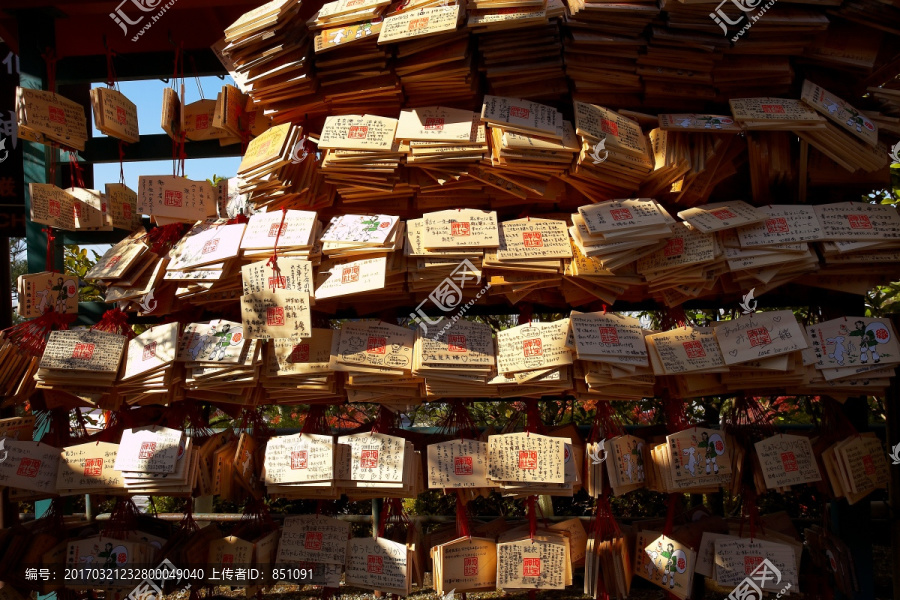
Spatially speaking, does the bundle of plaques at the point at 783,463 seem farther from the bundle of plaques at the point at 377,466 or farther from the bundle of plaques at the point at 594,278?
the bundle of plaques at the point at 377,466

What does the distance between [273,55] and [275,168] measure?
17.0 inches

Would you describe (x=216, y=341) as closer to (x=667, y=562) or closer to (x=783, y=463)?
(x=667, y=562)

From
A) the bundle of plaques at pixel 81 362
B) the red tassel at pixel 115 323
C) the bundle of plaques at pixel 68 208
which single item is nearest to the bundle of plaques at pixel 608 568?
the bundle of plaques at pixel 81 362

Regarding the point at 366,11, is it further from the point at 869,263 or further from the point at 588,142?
the point at 869,263

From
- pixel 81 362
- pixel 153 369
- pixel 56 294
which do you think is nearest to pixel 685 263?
pixel 153 369

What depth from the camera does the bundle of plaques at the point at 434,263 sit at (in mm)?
2680

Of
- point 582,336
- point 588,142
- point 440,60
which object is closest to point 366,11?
point 440,60

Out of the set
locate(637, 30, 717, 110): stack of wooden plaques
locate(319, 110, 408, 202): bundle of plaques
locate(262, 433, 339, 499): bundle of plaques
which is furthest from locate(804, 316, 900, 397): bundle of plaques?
locate(262, 433, 339, 499): bundle of plaques

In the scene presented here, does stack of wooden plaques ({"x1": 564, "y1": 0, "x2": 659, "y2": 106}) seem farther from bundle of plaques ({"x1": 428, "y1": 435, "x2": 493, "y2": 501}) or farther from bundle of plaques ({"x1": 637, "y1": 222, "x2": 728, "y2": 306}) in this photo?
bundle of plaques ({"x1": 428, "y1": 435, "x2": 493, "y2": 501})

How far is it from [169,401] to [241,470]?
402 millimetres

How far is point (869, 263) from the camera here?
2734 millimetres

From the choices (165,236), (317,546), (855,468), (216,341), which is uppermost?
(165,236)

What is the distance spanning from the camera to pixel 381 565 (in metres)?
2.77

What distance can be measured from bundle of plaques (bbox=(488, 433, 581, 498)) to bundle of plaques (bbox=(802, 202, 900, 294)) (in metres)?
1.21
